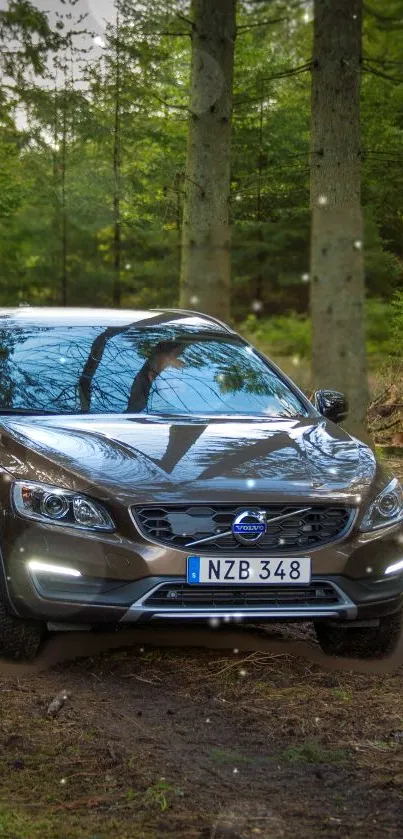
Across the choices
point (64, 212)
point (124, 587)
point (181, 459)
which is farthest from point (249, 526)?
point (64, 212)

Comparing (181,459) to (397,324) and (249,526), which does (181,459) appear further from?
(397,324)

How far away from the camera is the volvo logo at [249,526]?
5.54 metres

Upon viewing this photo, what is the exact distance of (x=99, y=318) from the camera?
7602 millimetres

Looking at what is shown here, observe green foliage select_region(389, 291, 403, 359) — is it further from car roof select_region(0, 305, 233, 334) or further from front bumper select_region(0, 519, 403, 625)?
front bumper select_region(0, 519, 403, 625)

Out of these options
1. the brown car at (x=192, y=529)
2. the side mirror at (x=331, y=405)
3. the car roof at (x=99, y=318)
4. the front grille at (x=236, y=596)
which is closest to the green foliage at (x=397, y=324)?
the car roof at (x=99, y=318)

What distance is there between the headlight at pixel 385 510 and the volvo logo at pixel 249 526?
522mm

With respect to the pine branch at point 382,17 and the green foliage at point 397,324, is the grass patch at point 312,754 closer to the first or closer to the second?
the pine branch at point 382,17

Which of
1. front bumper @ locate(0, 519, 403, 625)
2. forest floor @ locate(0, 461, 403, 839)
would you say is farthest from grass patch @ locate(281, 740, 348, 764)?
front bumper @ locate(0, 519, 403, 625)

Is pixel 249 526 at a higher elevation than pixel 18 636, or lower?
higher

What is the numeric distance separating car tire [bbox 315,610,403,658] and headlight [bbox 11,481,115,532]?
134 centimetres

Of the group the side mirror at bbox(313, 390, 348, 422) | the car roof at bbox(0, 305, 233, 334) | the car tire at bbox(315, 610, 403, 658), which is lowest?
the car tire at bbox(315, 610, 403, 658)

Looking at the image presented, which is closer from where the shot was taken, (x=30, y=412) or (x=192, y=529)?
(x=192, y=529)

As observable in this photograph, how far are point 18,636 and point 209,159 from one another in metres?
9.50

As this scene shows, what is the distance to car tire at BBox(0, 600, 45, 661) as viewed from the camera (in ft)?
18.7
